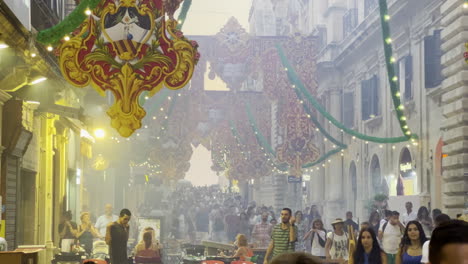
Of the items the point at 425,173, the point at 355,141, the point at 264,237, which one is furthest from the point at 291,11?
the point at 264,237

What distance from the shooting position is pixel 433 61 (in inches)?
1050

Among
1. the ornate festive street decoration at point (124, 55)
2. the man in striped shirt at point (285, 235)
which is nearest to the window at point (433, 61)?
the man in striped shirt at point (285, 235)

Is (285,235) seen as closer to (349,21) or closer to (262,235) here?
(262,235)

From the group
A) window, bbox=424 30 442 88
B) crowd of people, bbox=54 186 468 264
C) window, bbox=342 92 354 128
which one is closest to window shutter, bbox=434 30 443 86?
window, bbox=424 30 442 88

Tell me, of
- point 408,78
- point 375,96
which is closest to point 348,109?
point 375,96

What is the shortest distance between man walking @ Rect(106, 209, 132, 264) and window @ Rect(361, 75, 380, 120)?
23.6 metres

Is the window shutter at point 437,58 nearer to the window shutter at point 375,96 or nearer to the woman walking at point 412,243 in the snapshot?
the window shutter at point 375,96

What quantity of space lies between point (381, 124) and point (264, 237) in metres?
14.3

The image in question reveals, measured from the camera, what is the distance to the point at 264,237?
24.0m

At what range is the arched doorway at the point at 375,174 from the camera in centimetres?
3874

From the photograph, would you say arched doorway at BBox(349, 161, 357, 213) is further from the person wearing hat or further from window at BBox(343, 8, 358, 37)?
the person wearing hat

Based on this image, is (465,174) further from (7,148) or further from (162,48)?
(162,48)

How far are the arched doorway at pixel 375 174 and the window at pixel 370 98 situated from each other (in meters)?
1.83

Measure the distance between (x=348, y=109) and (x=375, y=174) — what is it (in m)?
5.80
